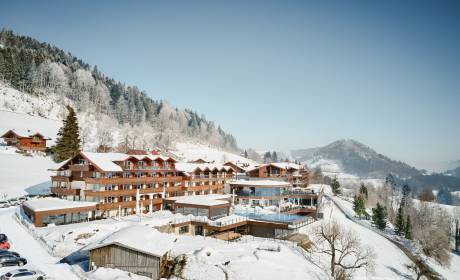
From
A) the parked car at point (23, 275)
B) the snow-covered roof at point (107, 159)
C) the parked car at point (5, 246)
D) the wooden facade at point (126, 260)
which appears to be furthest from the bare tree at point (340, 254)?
the parked car at point (5, 246)

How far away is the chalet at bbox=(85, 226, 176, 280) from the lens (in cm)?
3278

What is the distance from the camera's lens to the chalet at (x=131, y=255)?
108 ft

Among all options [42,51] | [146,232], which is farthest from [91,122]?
[146,232]

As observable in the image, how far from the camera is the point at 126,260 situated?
33562 mm

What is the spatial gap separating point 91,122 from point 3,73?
129 feet

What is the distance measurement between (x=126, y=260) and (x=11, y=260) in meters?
10.5

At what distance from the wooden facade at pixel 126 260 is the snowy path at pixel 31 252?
2954mm

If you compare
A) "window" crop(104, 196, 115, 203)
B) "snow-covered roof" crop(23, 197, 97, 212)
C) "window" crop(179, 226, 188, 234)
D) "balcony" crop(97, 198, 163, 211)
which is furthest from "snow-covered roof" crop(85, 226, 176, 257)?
"window" crop(104, 196, 115, 203)

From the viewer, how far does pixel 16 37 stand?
7244 inches

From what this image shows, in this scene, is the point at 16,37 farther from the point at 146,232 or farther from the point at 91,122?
the point at 146,232

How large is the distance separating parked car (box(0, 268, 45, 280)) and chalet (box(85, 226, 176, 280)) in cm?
604

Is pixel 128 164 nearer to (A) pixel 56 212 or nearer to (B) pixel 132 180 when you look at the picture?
(B) pixel 132 180

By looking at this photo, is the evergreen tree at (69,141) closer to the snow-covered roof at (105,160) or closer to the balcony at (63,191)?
the balcony at (63,191)

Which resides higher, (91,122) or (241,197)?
(91,122)
